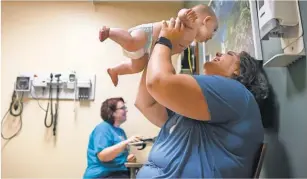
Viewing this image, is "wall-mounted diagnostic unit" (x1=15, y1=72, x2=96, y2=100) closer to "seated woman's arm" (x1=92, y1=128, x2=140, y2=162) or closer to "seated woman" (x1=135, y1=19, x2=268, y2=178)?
"seated woman's arm" (x1=92, y1=128, x2=140, y2=162)

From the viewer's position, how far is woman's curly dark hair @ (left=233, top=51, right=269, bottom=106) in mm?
1191

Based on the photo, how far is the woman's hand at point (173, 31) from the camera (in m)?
1.08

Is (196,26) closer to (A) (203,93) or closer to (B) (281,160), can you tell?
(A) (203,93)

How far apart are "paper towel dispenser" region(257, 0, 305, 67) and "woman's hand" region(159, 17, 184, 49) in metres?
0.29

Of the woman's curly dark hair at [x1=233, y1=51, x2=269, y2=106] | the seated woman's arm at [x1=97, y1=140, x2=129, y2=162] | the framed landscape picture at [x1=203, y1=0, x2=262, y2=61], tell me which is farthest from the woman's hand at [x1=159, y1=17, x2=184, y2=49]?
the seated woman's arm at [x1=97, y1=140, x2=129, y2=162]

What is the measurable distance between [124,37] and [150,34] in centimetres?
11

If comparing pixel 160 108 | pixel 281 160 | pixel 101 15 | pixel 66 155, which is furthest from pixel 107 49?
pixel 281 160

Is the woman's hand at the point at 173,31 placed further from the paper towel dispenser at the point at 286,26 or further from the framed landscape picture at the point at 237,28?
the framed landscape picture at the point at 237,28

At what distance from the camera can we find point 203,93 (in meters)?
0.93

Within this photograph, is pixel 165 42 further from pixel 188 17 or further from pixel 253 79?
pixel 253 79

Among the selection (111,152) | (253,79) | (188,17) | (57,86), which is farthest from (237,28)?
(57,86)

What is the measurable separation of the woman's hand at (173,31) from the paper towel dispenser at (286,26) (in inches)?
11.2

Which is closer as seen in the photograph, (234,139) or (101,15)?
(234,139)

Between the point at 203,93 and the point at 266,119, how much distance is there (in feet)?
1.49
